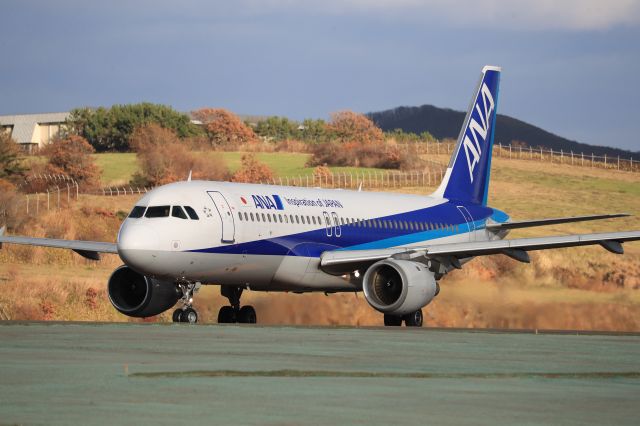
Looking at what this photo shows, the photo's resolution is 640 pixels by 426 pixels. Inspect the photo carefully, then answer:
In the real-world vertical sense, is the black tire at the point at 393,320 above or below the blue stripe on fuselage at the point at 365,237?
below

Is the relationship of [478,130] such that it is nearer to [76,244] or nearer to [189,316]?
[76,244]

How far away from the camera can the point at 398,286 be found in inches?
1316

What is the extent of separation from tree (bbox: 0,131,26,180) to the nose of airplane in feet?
209

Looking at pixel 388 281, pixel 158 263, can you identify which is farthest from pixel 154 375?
pixel 388 281

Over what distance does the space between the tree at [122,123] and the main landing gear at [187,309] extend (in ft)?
322

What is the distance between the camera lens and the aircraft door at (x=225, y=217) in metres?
31.6

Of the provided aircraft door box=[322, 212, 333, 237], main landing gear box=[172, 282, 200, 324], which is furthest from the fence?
main landing gear box=[172, 282, 200, 324]

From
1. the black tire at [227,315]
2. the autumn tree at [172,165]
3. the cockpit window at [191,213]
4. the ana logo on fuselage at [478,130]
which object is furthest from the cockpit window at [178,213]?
the autumn tree at [172,165]

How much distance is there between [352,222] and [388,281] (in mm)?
3861

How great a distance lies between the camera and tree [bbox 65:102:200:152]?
434ft

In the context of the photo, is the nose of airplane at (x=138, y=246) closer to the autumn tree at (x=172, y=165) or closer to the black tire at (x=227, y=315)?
the black tire at (x=227, y=315)

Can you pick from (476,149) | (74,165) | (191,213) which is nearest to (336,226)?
(191,213)

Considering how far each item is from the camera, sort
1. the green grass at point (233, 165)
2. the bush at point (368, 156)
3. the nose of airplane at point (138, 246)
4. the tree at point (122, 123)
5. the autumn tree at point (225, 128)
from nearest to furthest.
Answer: the nose of airplane at point (138, 246), the green grass at point (233, 165), the bush at point (368, 156), the tree at point (122, 123), the autumn tree at point (225, 128)

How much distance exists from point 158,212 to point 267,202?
3775 millimetres
